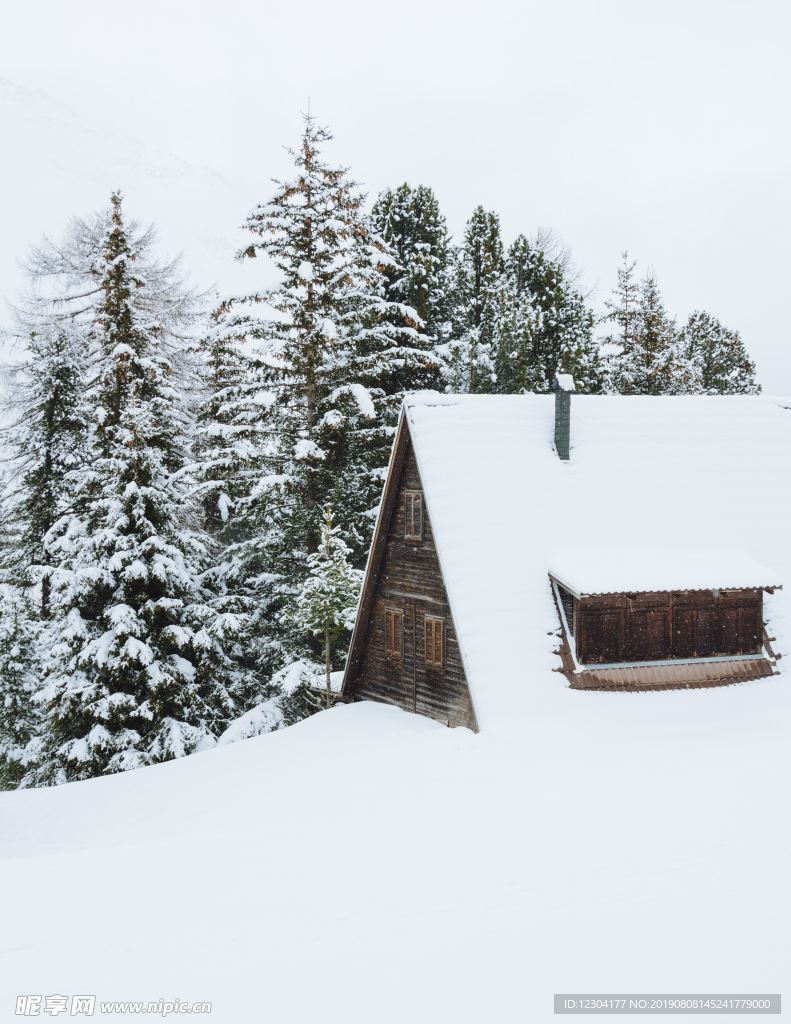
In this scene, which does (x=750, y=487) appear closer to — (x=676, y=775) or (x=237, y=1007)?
(x=676, y=775)

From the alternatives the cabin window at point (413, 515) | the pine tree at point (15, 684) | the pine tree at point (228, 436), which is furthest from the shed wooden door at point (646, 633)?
the pine tree at point (15, 684)

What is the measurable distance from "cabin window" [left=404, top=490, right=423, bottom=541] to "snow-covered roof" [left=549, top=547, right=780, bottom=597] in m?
3.35

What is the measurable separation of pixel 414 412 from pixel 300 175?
38.6 feet

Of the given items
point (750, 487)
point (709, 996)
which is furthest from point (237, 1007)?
point (750, 487)

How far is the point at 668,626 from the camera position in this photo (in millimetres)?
16156

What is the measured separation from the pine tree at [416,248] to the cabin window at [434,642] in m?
14.2

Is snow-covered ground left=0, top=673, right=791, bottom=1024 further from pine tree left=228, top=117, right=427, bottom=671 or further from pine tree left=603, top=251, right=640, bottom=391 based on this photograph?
pine tree left=603, top=251, right=640, bottom=391

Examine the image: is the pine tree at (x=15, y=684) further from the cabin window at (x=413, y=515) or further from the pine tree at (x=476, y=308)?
the pine tree at (x=476, y=308)

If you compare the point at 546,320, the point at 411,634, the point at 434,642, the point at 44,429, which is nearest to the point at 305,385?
the point at 44,429

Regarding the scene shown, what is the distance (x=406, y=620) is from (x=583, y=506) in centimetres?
508

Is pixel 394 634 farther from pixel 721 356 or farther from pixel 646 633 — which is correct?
pixel 721 356

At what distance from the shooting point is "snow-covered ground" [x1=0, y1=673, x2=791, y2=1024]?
24.6 feet

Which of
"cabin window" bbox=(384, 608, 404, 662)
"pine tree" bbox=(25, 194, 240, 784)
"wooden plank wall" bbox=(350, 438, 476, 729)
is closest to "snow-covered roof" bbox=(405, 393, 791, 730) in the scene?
"wooden plank wall" bbox=(350, 438, 476, 729)

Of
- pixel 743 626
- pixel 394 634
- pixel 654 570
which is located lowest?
pixel 394 634
